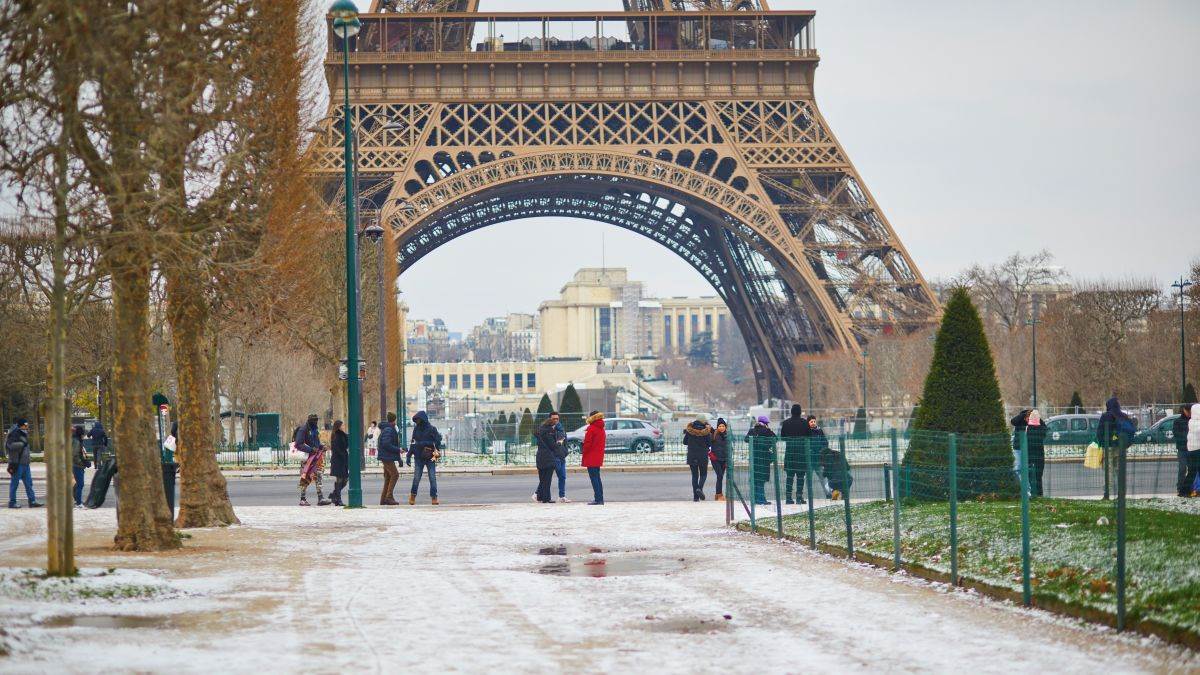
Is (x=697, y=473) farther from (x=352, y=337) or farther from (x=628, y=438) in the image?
(x=628, y=438)

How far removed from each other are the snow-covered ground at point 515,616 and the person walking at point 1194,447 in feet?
23.0

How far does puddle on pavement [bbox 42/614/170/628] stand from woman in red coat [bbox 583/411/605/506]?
45.6ft

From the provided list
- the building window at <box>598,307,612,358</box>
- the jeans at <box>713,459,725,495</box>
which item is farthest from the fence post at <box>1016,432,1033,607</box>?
the building window at <box>598,307,612,358</box>

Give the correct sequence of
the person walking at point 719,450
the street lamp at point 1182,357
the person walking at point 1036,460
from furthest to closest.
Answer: the street lamp at point 1182,357 < the person walking at point 719,450 < the person walking at point 1036,460

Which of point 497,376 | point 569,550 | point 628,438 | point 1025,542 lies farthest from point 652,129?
point 497,376

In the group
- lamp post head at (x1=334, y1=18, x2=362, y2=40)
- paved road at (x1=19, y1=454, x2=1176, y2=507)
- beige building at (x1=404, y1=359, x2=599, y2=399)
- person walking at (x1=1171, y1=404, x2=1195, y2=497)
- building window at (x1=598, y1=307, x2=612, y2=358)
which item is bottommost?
paved road at (x1=19, y1=454, x2=1176, y2=507)

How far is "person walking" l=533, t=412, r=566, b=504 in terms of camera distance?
24844 mm

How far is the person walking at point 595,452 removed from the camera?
78.2 feet

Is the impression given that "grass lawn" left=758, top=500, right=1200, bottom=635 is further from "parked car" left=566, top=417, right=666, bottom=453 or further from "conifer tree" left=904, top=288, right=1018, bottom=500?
"parked car" left=566, top=417, right=666, bottom=453

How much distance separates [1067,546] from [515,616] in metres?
5.21

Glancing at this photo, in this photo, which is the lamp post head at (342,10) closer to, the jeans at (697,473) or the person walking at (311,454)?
the person walking at (311,454)

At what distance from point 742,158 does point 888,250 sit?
6.84m

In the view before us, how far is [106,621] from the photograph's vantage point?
32.8 feet

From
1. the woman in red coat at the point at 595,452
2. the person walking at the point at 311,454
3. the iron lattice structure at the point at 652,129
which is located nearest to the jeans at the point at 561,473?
the woman in red coat at the point at 595,452
